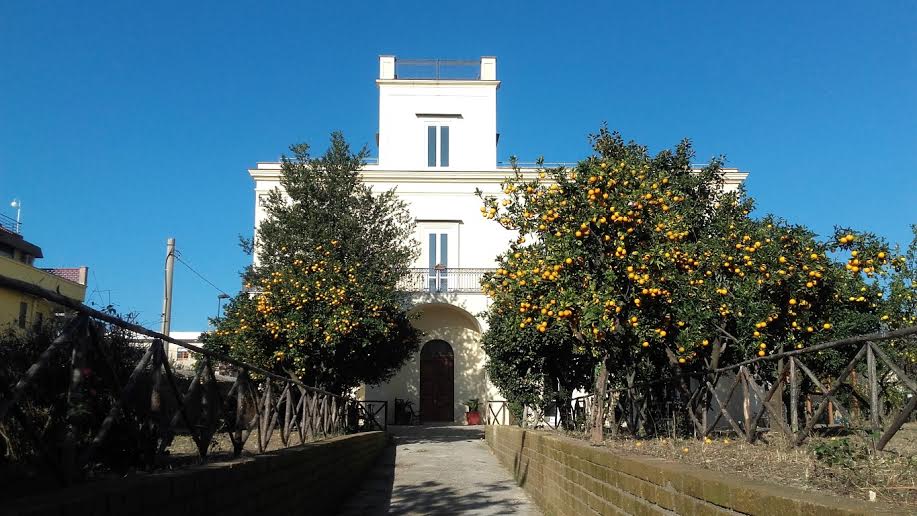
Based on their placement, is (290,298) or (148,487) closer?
(148,487)

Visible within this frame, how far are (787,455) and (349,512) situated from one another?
603cm

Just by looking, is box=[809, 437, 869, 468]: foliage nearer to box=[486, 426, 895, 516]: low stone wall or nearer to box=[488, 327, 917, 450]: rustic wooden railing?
box=[486, 426, 895, 516]: low stone wall

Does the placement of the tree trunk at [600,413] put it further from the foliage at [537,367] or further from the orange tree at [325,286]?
the orange tree at [325,286]

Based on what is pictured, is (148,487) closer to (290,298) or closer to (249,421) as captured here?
(249,421)

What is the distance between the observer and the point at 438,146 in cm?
3044

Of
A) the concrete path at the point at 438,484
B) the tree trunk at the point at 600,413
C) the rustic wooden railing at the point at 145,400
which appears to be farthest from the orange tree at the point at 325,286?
the rustic wooden railing at the point at 145,400

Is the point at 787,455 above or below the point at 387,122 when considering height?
below

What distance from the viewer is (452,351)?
2939cm

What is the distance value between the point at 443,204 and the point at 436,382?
6.70 m

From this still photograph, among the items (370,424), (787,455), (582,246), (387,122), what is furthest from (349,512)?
(387,122)

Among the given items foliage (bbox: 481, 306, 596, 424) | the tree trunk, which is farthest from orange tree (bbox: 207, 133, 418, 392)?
the tree trunk

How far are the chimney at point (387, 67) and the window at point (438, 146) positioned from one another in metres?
2.66

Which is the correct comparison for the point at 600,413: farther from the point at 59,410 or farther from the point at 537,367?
the point at 537,367

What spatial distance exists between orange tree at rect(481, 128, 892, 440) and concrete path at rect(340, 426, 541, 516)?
2308 millimetres
